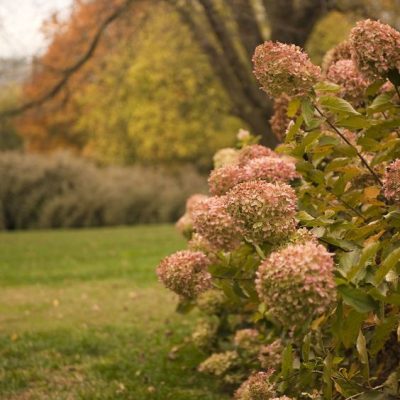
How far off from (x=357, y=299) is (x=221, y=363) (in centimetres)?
220

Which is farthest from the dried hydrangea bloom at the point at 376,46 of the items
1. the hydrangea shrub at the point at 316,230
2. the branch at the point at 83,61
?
the branch at the point at 83,61

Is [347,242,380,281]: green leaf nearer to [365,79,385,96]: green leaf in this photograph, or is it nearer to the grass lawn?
[365,79,385,96]: green leaf

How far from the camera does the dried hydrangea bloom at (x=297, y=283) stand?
1.90 m

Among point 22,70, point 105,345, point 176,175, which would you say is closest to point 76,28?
point 22,70

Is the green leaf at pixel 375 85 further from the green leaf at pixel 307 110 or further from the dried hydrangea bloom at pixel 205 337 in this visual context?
the dried hydrangea bloom at pixel 205 337

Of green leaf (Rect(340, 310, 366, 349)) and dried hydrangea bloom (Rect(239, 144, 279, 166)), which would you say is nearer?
green leaf (Rect(340, 310, 366, 349))

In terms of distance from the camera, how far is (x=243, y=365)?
14.2 feet

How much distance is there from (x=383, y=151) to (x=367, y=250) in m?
0.93

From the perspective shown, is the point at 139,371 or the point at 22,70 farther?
the point at 22,70

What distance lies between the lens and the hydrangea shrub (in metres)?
2.04

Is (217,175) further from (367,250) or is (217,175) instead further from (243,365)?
(243,365)

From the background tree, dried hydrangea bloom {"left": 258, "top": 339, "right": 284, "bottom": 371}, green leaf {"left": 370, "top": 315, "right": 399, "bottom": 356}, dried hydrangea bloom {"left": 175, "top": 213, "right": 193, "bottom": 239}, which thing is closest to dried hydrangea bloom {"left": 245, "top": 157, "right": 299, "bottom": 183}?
green leaf {"left": 370, "top": 315, "right": 399, "bottom": 356}

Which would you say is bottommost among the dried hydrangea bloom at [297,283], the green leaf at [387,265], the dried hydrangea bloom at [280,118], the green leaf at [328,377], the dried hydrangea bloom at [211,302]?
the dried hydrangea bloom at [211,302]

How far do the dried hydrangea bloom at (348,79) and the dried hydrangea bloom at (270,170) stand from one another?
0.57 m
